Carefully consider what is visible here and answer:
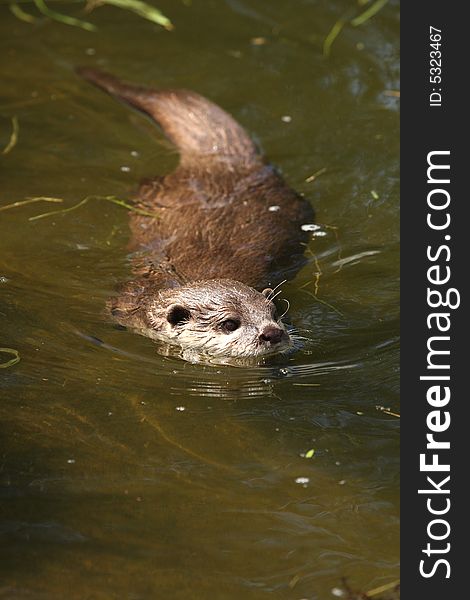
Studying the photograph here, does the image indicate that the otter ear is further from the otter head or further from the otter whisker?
the otter whisker

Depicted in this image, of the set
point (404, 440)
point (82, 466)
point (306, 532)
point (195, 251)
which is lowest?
point (306, 532)

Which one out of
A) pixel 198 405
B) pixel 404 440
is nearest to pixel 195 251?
pixel 198 405

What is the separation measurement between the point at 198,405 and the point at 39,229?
180cm

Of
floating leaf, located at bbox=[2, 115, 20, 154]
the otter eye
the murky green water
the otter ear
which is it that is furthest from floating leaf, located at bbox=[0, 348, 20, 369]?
floating leaf, located at bbox=[2, 115, 20, 154]

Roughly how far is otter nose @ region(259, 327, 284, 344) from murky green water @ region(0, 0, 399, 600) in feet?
0.36

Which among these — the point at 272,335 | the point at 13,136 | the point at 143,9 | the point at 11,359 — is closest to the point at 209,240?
the point at 272,335

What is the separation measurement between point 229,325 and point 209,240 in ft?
2.34

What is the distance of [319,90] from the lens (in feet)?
22.8

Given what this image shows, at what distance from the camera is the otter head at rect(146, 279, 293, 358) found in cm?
457

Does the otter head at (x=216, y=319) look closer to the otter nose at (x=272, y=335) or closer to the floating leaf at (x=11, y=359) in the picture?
the otter nose at (x=272, y=335)

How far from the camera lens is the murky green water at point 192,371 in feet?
10.9

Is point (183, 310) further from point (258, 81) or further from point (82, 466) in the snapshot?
point (258, 81)

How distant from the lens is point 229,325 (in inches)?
183

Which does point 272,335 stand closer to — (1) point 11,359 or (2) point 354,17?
(1) point 11,359
